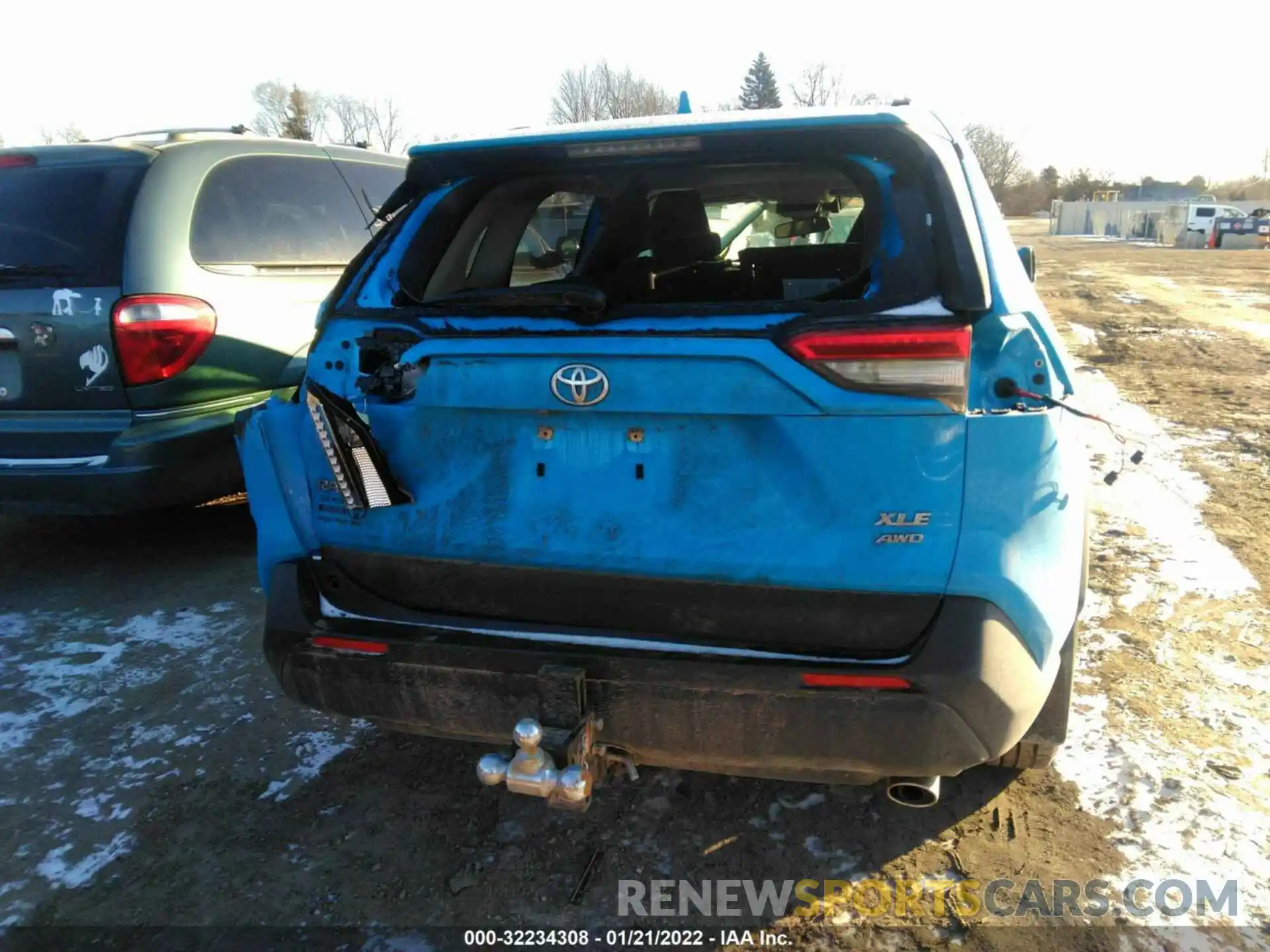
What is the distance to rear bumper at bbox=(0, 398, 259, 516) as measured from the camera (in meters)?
3.94

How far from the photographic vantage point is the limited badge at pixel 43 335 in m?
3.91

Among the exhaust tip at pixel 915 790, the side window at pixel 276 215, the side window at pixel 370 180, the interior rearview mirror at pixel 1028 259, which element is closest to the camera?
the exhaust tip at pixel 915 790

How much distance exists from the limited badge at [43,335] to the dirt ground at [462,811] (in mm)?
1215

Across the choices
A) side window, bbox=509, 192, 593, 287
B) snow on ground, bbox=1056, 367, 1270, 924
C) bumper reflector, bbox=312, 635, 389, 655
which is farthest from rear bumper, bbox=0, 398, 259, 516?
snow on ground, bbox=1056, 367, 1270, 924

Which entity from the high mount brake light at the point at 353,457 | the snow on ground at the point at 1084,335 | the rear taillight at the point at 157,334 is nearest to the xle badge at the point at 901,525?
the high mount brake light at the point at 353,457

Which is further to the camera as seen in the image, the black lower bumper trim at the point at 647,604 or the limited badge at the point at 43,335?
the limited badge at the point at 43,335

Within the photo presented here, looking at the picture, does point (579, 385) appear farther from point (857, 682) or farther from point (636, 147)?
point (857, 682)

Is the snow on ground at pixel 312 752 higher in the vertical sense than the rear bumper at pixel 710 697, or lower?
lower

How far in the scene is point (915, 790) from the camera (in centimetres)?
209

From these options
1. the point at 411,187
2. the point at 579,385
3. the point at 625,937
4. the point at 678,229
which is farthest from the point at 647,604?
the point at 678,229

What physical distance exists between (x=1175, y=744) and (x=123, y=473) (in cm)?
417

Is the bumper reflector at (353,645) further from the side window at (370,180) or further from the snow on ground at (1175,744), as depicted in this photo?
the side window at (370,180)

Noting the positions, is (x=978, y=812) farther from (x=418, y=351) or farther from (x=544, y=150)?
(x=544, y=150)

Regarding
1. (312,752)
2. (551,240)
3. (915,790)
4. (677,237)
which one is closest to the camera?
(915,790)
